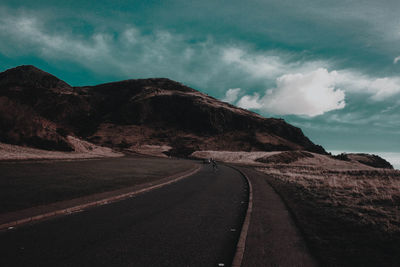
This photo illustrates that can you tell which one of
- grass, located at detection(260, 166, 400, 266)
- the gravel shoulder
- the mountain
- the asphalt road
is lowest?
the asphalt road

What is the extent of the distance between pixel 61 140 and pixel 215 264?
49.6 m

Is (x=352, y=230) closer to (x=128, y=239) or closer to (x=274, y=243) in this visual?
(x=274, y=243)

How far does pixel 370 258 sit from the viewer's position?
199 inches

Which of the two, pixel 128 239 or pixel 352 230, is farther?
pixel 352 230

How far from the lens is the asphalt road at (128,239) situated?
4609 millimetres

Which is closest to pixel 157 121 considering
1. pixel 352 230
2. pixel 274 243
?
pixel 352 230

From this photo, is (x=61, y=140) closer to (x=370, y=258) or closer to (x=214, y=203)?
(x=214, y=203)

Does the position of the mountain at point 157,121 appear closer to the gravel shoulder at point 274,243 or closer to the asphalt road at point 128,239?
the asphalt road at point 128,239

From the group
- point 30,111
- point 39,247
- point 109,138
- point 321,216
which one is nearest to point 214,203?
point 321,216

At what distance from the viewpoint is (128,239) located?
5.74m

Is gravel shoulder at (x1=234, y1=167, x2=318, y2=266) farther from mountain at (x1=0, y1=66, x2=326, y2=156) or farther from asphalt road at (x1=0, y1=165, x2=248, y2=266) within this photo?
mountain at (x1=0, y1=66, x2=326, y2=156)

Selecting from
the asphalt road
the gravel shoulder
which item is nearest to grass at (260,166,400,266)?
the gravel shoulder

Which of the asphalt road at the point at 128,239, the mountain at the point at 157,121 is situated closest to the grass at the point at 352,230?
the asphalt road at the point at 128,239

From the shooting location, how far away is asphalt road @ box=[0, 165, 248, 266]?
4.61 metres
